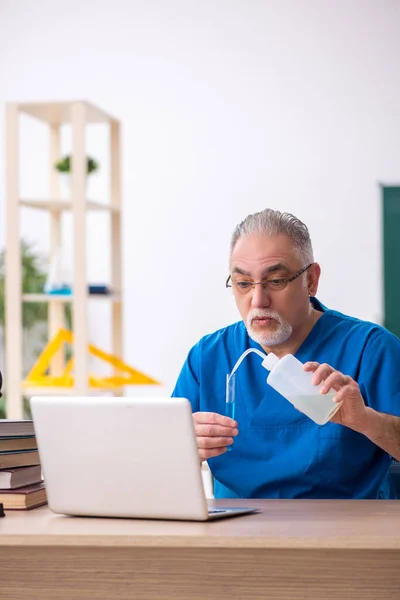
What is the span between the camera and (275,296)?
1.88m

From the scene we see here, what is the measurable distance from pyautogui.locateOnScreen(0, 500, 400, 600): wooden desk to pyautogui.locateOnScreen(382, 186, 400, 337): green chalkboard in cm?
354

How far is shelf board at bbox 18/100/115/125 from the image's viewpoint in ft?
13.3

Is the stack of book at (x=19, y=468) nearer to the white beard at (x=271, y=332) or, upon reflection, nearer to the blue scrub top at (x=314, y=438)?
the blue scrub top at (x=314, y=438)

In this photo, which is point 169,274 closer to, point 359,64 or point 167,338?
point 167,338

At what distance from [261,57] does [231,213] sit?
2.83 ft

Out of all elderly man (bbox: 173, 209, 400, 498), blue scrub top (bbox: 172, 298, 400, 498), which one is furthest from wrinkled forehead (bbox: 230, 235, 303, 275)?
blue scrub top (bbox: 172, 298, 400, 498)

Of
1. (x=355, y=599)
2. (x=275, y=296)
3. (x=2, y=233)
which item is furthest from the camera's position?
(x=2, y=233)

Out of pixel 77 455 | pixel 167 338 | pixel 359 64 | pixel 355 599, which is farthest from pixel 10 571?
pixel 359 64

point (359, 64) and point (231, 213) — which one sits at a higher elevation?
point (359, 64)

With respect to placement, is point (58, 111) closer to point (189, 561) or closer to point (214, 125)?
point (214, 125)

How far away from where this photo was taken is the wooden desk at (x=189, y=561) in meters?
1.27

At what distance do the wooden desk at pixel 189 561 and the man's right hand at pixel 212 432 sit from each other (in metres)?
0.15

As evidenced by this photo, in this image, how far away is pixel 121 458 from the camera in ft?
4.46

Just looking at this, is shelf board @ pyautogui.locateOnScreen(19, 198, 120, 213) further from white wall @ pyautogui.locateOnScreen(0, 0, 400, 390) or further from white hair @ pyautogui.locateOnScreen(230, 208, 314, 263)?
white hair @ pyautogui.locateOnScreen(230, 208, 314, 263)
